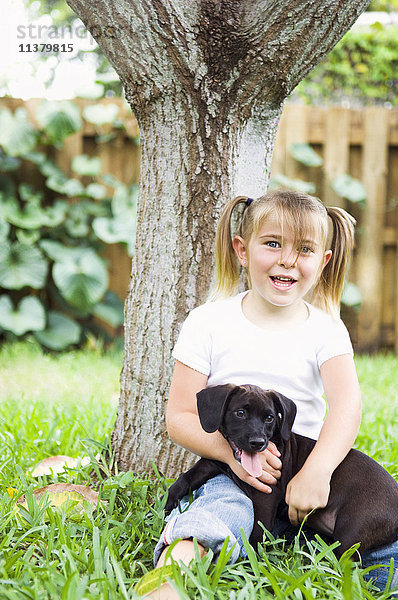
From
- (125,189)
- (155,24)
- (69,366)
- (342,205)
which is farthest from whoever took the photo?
(342,205)

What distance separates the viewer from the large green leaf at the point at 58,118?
489cm

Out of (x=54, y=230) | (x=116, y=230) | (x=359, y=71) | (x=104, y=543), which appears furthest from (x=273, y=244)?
(x=359, y=71)

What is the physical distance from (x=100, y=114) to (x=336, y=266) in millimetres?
3448

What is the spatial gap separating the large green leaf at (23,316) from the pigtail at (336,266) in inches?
121

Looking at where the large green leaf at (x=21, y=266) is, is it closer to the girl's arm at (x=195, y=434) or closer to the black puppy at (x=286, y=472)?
the girl's arm at (x=195, y=434)

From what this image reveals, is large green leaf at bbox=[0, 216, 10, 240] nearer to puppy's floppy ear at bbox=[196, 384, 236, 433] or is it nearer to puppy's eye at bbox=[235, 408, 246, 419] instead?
puppy's floppy ear at bbox=[196, 384, 236, 433]

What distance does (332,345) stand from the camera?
1.92m

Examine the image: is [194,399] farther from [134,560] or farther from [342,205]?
[342,205]

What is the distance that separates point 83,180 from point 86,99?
64 centimetres

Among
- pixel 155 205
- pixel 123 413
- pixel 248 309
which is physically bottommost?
pixel 123 413

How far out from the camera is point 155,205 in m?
2.32

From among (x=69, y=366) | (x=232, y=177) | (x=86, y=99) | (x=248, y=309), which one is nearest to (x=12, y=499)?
(x=248, y=309)

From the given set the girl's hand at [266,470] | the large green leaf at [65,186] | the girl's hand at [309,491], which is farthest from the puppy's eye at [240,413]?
the large green leaf at [65,186]

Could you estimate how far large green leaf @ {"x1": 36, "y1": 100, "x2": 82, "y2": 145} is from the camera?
4891 mm
